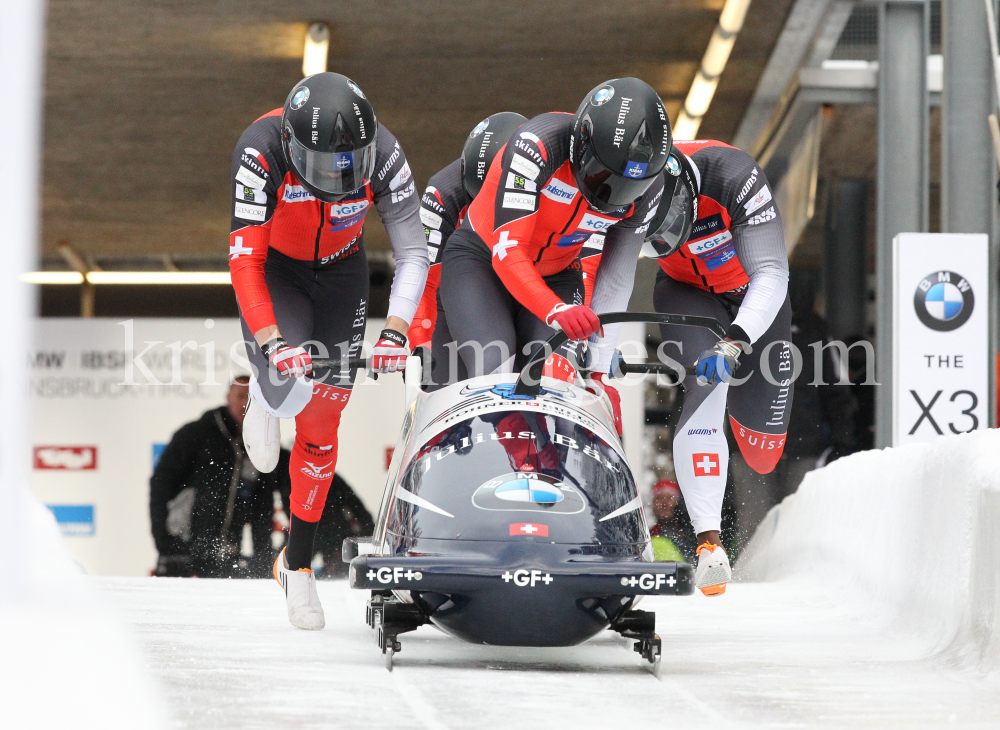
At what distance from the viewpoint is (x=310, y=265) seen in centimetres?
354

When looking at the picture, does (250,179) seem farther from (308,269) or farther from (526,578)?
(526,578)

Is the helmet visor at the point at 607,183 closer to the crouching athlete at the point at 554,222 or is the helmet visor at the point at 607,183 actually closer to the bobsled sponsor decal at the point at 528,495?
the crouching athlete at the point at 554,222

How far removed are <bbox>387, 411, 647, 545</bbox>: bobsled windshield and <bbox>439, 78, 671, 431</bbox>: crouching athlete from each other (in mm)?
363

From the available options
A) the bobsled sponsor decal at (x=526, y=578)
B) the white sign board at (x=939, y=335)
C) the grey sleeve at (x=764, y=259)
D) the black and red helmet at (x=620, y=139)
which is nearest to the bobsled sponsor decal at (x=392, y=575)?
the bobsled sponsor decal at (x=526, y=578)

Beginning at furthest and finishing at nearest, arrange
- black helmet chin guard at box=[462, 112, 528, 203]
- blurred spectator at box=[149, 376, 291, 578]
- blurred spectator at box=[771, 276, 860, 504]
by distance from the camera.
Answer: blurred spectator at box=[771, 276, 860, 504] → blurred spectator at box=[149, 376, 291, 578] → black helmet chin guard at box=[462, 112, 528, 203]

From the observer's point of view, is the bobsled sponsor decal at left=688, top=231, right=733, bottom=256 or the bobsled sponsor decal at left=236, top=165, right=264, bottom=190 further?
the bobsled sponsor decal at left=688, top=231, right=733, bottom=256

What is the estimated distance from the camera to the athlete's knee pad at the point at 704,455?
374cm

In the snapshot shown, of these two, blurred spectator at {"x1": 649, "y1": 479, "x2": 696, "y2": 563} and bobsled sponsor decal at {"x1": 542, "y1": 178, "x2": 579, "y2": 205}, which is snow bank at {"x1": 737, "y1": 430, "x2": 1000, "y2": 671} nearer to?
bobsled sponsor decal at {"x1": 542, "y1": 178, "x2": 579, "y2": 205}

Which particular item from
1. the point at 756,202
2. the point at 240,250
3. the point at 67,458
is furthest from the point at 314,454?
the point at 67,458

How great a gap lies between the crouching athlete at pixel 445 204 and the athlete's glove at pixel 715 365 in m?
1.05

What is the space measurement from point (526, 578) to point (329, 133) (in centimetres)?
132

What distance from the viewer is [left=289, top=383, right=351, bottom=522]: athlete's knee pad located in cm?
354

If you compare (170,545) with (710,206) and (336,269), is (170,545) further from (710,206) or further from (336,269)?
(710,206)

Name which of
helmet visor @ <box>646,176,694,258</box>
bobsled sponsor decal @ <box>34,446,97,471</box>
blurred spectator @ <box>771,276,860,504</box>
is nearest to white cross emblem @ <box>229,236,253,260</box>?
helmet visor @ <box>646,176,694,258</box>
